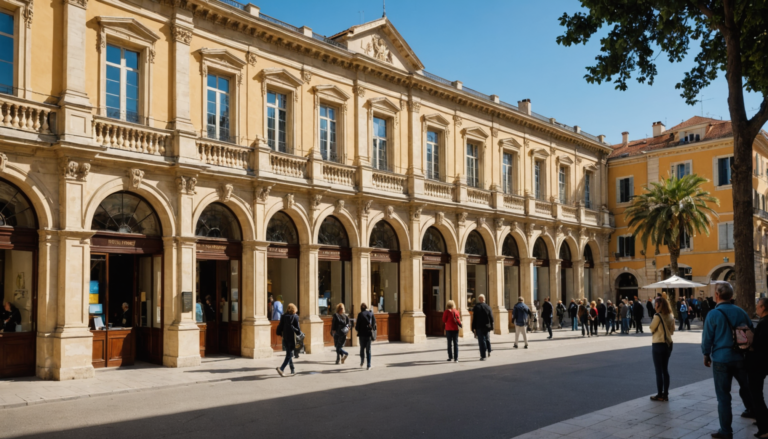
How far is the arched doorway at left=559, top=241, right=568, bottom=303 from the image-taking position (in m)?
34.8

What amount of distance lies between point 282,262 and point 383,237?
190 inches

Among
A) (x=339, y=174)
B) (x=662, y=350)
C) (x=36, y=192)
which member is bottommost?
(x=662, y=350)

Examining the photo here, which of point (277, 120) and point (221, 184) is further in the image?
point (277, 120)

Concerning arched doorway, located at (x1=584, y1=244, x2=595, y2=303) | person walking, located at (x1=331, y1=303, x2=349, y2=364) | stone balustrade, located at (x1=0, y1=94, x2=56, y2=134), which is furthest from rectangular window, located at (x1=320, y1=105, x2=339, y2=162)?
arched doorway, located at (x1=584, y1=244, x2=595, y2=303)

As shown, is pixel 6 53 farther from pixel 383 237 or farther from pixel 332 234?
pixel 383 237

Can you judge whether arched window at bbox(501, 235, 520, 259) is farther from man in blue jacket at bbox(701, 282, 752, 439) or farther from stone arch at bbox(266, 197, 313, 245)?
man in blue jacket at bbox(701, 282, 752, 439)

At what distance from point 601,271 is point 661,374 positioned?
89.4ft

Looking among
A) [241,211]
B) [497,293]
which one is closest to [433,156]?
[497,293]

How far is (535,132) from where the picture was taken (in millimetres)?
32312

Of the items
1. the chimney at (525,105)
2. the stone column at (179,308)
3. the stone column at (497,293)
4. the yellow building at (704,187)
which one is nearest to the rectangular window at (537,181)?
the chimney at (525,105)

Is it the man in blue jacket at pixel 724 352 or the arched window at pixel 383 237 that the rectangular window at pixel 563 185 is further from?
the man in blue jacket at pixel 724 352

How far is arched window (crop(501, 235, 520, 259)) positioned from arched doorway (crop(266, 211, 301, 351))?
1272 cm

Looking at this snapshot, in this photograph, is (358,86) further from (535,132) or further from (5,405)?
(5,405)

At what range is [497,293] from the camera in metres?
28.7
